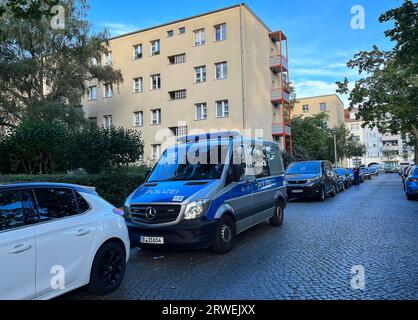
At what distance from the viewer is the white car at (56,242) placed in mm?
3799

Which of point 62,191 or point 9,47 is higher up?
point 9,47

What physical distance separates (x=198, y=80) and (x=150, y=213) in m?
26.8

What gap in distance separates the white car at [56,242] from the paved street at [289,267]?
515 mm

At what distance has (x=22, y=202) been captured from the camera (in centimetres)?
421

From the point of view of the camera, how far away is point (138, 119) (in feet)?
117

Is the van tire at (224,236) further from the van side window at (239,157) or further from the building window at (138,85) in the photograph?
the building window at (138,85)

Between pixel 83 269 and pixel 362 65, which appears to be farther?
pixel 362 65

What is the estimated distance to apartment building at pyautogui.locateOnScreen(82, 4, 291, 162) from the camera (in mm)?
30484
